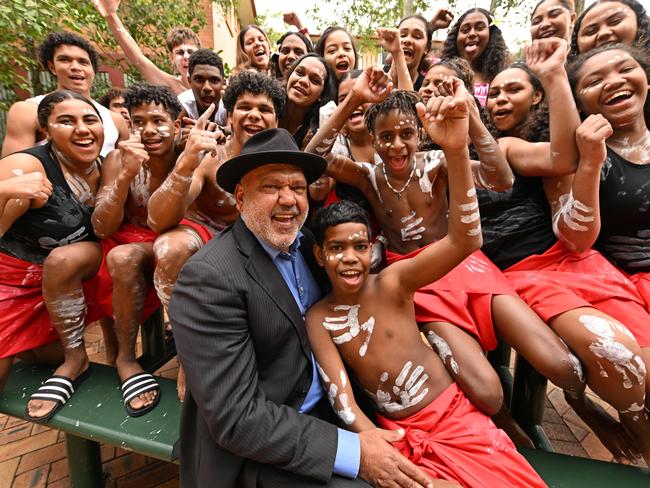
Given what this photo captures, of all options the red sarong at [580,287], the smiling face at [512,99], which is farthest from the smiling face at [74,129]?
the red sarong at [580,287]

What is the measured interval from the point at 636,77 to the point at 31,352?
405cm

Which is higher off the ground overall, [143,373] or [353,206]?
[353,206]

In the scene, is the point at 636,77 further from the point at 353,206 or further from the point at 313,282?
the point at 313,282

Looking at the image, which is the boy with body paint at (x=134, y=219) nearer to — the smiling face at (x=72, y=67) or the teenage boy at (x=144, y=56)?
the smiling face at (x=72, y=67)

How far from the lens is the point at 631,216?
210 centimetres

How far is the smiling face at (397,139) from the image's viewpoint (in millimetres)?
2320

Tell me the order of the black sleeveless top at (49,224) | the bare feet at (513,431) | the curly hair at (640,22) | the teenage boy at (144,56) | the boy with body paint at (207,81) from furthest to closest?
the teenage boy at (144,56), the boy with body paint at (207,81), the curly hair at (640,22), the black sleeveless top at (49,224), the bare feet at (513,431)

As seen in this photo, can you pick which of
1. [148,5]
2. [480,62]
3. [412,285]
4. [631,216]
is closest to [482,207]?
[631,216]

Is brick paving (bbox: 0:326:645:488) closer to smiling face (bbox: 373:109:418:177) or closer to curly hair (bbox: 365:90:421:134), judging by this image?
smiling face (bbox: 373:109:418:177)

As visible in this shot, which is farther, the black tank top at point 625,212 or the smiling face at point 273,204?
the black tank top at point 625,212

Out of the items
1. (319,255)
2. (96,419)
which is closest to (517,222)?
(319,255)

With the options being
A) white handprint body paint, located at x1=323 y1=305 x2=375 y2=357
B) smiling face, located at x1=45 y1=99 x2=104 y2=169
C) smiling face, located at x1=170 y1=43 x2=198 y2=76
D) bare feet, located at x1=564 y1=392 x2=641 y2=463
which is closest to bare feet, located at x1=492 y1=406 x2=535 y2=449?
bare feet, located at x1=564 y1=392 x2=641 y2=463

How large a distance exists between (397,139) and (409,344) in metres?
1.22

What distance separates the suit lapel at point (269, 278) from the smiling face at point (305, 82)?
66.3 inches
